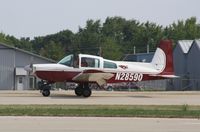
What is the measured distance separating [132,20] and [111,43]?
124 ft

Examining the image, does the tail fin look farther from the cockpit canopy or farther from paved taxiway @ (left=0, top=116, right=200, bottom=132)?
paved taxiway @ (left=0, top=116, right=200, bottom=132)

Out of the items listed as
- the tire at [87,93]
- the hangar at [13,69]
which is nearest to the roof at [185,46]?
the hangar at [13,69]

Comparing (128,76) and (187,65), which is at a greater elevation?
(187,65)

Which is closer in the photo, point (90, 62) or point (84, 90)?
point (84, 90)

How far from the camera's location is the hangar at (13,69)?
66625mm

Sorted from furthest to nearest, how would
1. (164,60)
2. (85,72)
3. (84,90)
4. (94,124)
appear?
→ 1. (164,60)
2. (84,90)
3. (85,72)
4. (94,124)

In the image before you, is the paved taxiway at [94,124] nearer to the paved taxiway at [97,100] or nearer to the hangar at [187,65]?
the paved taxiway at [97,100]

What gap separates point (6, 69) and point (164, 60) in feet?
117

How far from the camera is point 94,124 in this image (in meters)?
15.7

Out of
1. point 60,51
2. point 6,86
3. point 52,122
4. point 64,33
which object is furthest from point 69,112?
point 64,33

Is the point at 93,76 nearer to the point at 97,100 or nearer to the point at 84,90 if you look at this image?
the point at 84,90

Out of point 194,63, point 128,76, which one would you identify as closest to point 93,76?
point 128,76

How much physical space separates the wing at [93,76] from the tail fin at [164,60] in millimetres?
3836

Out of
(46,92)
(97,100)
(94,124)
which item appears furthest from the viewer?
(46,92)
